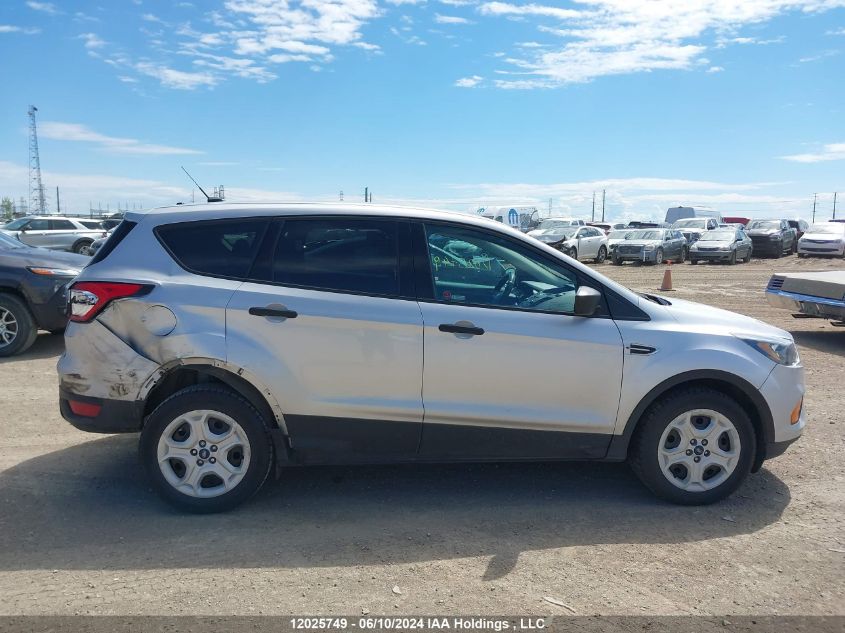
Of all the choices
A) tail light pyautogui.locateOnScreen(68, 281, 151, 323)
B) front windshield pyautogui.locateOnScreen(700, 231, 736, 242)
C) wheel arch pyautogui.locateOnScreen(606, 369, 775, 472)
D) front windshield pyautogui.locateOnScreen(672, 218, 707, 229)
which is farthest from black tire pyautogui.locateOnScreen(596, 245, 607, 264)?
tail light pyautogui.locateOnScreen(68, 281, 151, 323)

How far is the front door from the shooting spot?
411 centimetres

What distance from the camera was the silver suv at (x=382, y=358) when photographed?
4.06 metres

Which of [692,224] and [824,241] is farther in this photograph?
[692,224]

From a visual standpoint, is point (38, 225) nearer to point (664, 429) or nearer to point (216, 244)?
point (216, 244)

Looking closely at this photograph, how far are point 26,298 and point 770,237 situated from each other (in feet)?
107

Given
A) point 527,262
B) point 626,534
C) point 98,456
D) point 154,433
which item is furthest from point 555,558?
point 98,456

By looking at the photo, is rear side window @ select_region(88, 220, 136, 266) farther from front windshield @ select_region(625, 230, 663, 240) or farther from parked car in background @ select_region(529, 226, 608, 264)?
front windshield @ select_region(625, 230, 663, 240)

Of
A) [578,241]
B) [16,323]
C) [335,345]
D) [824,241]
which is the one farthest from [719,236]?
[335,345]

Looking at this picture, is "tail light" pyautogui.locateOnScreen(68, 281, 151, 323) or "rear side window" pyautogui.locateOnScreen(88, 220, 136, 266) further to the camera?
"rear side window" pyautogui.locateOnScreen(88, 220, 136, 266)

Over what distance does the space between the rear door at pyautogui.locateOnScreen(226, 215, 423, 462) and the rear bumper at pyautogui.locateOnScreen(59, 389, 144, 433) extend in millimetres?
714

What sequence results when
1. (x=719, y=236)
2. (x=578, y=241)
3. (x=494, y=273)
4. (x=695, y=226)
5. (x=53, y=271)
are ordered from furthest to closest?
(x=695, y=226), (x=719, y=236), (x=578, y=241), (x=53, y=271), (x=494, y=273)

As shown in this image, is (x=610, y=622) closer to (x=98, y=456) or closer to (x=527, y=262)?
(x=527, y=262)

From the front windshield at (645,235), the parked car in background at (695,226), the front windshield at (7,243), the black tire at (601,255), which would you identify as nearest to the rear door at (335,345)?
the front windshield at (7,243)

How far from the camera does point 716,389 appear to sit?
438 cm
